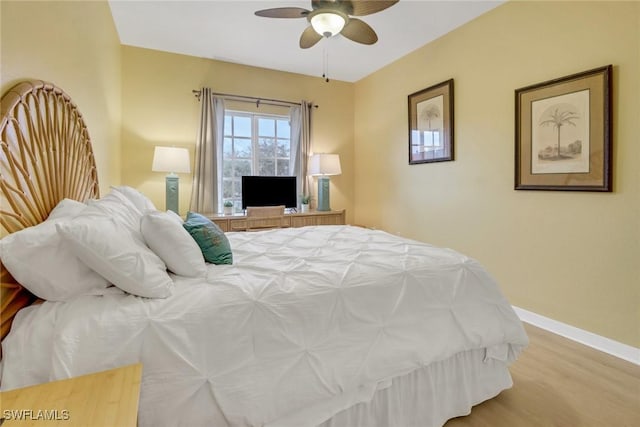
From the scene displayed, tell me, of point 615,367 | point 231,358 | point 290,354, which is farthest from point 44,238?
point 615,367

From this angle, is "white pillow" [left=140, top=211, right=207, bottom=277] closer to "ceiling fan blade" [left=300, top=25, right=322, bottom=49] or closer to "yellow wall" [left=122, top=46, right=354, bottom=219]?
"ceiling fan blade" [left=300, top=25, right=322, bottom=49]

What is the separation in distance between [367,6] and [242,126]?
2557mm

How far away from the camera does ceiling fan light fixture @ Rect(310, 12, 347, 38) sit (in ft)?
7.39

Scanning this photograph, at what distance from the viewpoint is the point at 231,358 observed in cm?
111

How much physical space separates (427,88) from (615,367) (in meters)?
3.06

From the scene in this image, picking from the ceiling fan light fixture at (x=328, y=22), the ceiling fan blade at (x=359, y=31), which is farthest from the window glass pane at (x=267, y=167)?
the ceiling fan light fixture at (x=328, y=22)

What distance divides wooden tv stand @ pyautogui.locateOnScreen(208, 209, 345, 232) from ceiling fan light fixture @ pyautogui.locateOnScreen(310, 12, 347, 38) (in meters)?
2.28

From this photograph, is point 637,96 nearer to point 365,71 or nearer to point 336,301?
point 336,301

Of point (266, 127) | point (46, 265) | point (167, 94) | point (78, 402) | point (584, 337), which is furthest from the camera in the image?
point (266, 127)

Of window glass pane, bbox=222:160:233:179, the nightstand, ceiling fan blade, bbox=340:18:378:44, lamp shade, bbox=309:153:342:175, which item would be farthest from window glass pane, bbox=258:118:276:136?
the nightstand

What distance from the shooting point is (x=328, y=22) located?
2.30 meters

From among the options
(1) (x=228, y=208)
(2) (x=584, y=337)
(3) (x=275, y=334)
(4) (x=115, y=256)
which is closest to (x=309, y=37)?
(1) (x=228, y=208)

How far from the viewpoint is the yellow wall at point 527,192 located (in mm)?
2160

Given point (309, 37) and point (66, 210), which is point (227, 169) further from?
point (66, 210)
